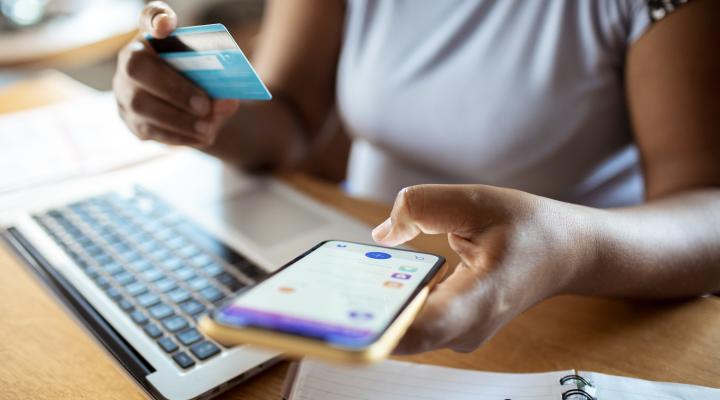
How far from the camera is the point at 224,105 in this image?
66 cm

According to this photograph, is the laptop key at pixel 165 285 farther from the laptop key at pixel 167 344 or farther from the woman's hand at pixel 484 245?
the woman's hand at pixel 484 245

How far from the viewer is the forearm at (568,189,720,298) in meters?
0.47

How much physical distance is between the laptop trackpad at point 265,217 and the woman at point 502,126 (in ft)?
0.22

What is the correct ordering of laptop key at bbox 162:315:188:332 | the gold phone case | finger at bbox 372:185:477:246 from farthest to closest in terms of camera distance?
laptop key at bbox 162:315:188:332 < finger at bbox 372:185:477:246 < the gold phone case

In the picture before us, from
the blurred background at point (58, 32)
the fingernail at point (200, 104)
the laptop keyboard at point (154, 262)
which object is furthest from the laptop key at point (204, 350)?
the blurred background at point (58, 32)

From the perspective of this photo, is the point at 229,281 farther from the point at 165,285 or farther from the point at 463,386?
the point at 463,386

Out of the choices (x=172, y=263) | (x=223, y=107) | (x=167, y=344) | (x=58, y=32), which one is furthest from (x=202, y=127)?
(x=58, y=32)

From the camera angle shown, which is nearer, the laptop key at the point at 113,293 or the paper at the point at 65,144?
the laptop key at the point at 113,293

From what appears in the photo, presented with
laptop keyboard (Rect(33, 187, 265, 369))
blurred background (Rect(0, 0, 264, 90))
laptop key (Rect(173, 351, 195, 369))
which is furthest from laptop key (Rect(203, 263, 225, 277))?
blurred background (Rect(0, 0, 264, 90))

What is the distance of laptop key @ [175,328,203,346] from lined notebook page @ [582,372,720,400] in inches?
11.2

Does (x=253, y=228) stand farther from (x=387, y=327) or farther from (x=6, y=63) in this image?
(x=6, y=63)

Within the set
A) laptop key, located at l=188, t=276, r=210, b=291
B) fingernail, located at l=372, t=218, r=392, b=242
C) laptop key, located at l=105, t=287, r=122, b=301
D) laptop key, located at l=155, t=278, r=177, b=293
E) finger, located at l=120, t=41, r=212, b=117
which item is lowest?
laptop key, located at l=105, t=287, r=122, b=301

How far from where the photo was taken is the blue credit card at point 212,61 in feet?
1.63

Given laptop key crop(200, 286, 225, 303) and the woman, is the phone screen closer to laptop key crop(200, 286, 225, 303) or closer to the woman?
the woman
